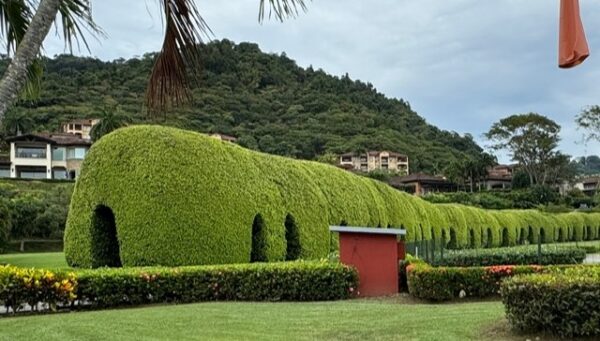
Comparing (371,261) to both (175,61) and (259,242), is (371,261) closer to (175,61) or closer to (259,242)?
(259,242)

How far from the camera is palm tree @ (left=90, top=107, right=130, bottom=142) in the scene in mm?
25861

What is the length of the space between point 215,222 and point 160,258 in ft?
5.13

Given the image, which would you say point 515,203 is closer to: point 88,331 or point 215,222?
point 215,222

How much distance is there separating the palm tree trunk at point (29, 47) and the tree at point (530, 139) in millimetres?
68675

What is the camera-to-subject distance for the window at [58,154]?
207ft

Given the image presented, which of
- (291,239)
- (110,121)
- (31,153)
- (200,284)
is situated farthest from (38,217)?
(200,284)

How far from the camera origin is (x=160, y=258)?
45.7ft

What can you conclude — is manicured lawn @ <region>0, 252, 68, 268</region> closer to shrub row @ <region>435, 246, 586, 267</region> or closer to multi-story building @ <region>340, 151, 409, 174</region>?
shrub row @ <region>435, 246, 586, 267</region>

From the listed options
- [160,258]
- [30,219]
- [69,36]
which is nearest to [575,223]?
[30,219]

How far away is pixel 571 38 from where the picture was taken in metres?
5.40

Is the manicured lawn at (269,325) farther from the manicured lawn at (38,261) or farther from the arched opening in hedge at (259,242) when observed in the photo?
the manicured lawn at (38,261)

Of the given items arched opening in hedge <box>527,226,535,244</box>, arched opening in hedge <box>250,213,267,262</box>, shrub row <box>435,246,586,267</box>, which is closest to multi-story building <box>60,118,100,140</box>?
arched opening in hedge <box>527,226,535,244</box>

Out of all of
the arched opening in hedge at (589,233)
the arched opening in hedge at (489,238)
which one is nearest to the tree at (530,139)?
the arched opening in hedge at (589,233)

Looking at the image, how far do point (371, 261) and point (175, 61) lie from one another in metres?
9.74
